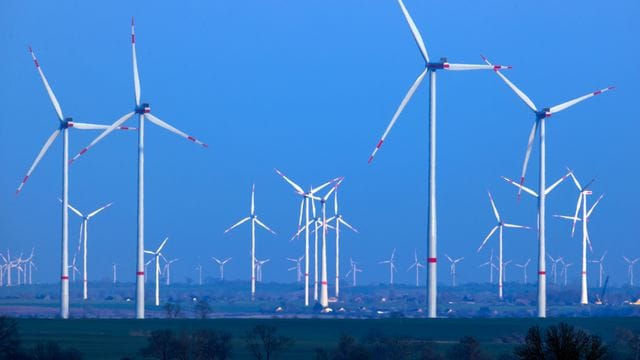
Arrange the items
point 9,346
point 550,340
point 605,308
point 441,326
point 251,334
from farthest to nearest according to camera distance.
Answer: point 605,308
point 441,326
point 251,334
point 9,346
point 550,340

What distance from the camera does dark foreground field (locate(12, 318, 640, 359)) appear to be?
95250 millimetres

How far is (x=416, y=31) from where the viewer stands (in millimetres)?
97812

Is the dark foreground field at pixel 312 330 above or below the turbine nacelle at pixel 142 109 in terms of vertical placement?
below

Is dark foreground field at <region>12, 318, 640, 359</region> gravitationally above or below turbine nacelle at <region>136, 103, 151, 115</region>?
below

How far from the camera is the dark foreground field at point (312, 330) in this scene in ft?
313

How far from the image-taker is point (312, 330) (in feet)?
354

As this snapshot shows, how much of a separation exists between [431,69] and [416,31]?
8.34ft

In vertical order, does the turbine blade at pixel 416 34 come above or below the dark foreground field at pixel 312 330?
above

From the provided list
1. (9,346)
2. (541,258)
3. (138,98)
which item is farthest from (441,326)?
(9,346)

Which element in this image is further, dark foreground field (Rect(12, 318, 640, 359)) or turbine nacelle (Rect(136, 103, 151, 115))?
turbine nacelle (Rect(136, 103, 151, 115))

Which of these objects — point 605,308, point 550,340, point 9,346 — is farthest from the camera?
point 605,308

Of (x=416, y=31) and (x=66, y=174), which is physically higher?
(x=416, y=31)

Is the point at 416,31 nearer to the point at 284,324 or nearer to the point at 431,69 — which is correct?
the point at 431,69

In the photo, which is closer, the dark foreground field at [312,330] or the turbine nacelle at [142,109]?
the dark foreground field at [312,330]
